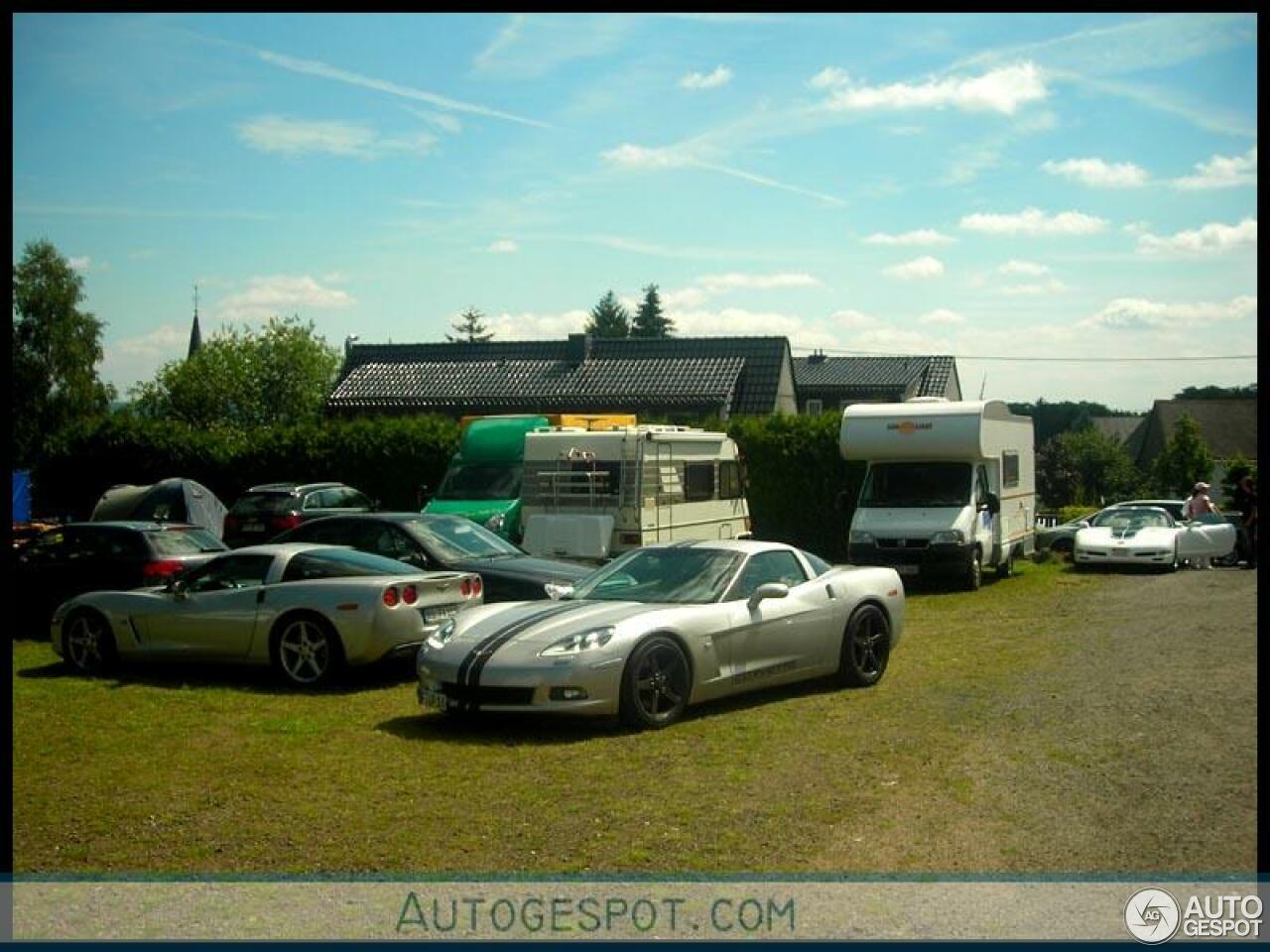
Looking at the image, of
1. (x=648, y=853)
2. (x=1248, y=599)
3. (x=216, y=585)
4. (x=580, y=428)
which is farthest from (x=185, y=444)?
(x=648, y=853)

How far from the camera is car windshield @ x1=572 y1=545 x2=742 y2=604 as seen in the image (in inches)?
445

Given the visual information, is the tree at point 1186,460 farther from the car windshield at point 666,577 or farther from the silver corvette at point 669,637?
the car windshield at point 666,577

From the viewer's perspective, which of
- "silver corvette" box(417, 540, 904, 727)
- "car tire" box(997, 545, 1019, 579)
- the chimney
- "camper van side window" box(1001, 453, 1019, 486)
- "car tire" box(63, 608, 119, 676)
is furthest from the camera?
the chimney

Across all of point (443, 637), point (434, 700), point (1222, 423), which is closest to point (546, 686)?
point (434, 700)

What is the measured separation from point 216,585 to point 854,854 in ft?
27.8

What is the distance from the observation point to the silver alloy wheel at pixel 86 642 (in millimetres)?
13961

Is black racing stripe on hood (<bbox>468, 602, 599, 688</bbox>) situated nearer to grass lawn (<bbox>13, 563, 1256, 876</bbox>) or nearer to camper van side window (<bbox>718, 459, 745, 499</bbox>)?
grass lawn (<bbox>13, 563, 1256, 876</bbox>)

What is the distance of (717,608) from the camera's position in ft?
36.4

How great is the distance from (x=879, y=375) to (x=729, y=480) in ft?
127

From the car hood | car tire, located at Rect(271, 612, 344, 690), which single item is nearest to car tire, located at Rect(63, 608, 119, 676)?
car tire, located at Rect(271, 612, 344, 690)

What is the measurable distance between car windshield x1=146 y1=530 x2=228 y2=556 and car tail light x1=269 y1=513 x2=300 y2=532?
6777 millimetres

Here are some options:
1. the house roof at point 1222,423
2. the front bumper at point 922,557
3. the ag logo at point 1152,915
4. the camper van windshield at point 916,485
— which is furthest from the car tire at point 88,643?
the house roof at point 1222,423

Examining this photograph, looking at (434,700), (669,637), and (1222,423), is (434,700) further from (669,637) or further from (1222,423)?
(1222,423)

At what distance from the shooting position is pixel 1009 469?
25406mm
